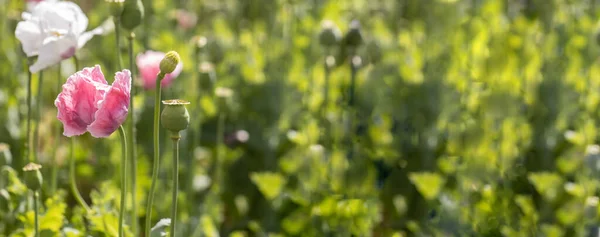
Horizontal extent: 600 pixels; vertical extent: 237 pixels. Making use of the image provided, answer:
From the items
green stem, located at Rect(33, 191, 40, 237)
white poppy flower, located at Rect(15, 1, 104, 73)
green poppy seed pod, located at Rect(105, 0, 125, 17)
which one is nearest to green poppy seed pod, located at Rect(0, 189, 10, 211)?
green stem, located at Rect(33, 191, 40, 237)

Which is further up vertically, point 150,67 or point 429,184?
point 150,67

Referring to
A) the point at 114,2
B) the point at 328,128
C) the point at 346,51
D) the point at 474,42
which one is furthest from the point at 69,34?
Result: the point at 474,42

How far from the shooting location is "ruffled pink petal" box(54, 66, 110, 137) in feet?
2.29

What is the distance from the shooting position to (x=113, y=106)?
689mm

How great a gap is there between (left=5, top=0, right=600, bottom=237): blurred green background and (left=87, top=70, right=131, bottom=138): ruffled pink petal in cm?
35

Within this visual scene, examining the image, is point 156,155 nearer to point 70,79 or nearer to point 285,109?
point 70,79

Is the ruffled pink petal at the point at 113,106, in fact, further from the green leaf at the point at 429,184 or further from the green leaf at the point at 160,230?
the green leaf at the point at 429,184

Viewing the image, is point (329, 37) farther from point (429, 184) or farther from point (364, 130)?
point (364, 130)

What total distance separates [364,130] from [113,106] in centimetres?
109

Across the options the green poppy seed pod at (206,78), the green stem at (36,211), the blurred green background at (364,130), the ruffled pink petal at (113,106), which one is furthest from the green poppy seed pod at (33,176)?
the green poppy seed pod at (206,78)

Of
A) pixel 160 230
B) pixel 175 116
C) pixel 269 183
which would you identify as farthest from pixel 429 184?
pixel 175 116

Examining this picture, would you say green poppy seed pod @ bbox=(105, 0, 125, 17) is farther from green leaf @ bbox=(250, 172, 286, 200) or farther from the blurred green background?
green leaf @ bbox=(250, 172, 286, 200)

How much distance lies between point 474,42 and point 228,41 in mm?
669

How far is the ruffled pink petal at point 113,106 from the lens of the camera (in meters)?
0.69
